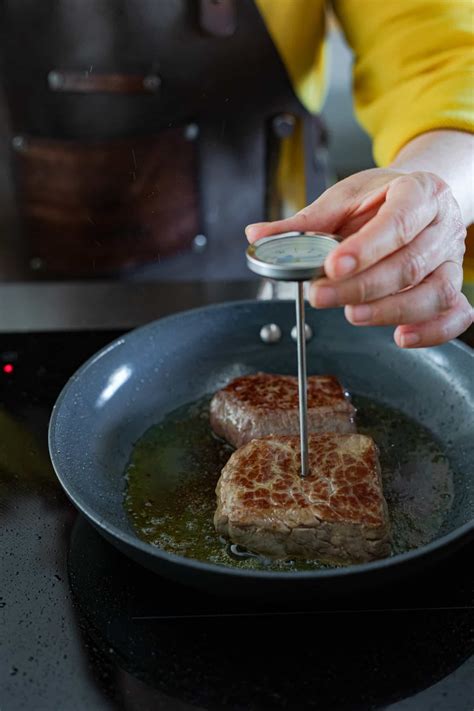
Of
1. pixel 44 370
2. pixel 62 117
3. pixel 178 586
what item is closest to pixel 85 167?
pixel 62 117

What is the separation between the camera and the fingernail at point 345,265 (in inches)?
32.3

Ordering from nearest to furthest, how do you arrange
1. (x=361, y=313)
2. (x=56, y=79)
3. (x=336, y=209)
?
(x=361, y=313)
(x=336, y=209)
(x=56, y=79)

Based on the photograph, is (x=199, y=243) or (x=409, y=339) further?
(x=199, y=243)

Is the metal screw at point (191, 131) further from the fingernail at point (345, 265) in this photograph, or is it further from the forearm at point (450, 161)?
the fingernail at point (345, 265)

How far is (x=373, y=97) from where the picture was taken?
1644mm

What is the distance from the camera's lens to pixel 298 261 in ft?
2.77

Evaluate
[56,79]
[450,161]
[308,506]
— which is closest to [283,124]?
[56,79]

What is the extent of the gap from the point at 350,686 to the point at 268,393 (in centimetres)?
49

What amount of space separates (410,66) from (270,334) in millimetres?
645

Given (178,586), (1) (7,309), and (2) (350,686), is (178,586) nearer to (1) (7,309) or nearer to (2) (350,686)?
(2) (350,686)

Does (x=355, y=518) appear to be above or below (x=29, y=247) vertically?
above

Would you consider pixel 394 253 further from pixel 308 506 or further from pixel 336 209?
pixel 308 506

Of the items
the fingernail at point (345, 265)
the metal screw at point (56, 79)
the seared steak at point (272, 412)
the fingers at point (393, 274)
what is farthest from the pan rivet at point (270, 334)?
the metal screw at point (56, 79)

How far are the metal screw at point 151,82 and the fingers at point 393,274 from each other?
946 mm
